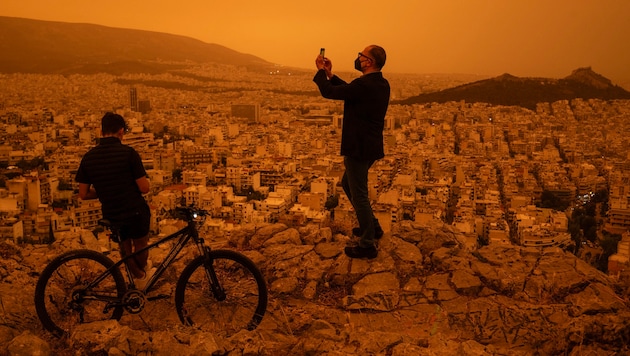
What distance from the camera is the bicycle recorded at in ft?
7.72

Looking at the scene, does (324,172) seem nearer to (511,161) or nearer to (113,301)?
(511,161)

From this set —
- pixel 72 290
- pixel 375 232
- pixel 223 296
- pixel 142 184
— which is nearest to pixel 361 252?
pixel 375 232

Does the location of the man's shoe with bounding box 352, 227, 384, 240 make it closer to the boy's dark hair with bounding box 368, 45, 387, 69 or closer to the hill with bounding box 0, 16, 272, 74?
the boy's dark hair with bounding box 368, 45, 387, 69

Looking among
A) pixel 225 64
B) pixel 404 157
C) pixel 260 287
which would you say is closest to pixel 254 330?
pixel 260 287

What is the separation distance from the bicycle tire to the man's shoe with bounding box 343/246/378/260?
Result: 51.7 inches

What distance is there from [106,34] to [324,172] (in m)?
17.6

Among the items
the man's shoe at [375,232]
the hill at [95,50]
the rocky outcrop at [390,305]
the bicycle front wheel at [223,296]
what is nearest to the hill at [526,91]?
the hill at [95,50]

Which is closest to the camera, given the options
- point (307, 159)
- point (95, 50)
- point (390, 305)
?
point (390, 305)

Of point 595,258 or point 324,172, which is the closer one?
point 595,258

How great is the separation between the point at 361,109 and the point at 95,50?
31.9 metres

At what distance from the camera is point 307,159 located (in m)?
17.1

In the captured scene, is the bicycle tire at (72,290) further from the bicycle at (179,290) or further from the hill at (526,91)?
the hill at (526,91)

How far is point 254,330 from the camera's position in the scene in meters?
2.35

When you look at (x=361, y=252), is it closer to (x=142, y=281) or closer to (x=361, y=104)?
(x=361, y=104)
